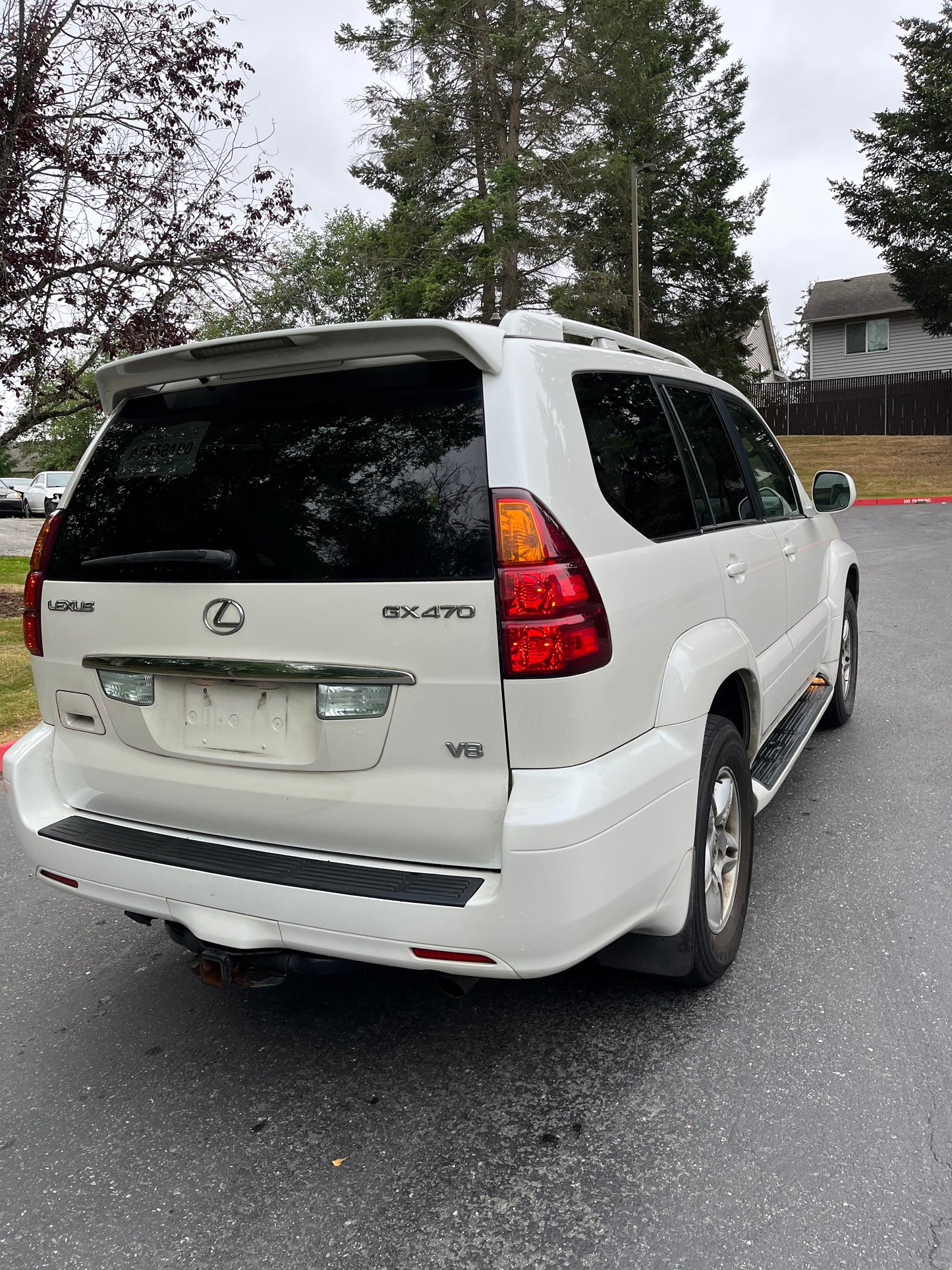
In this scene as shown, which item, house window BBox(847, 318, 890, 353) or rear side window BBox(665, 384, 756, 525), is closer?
rear side window BBox(665, 384, 756, 525)

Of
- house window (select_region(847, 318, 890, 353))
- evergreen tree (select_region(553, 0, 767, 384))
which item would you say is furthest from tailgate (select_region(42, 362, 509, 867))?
house window (select_region(847, 318, 890, 353))

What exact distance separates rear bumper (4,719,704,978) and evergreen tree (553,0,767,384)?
100 feet

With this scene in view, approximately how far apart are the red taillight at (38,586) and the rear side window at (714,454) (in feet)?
6.62

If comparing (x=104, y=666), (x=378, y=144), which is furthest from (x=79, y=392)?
(x=378, y=144)

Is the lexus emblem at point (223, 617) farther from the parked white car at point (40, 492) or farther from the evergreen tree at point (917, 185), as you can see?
the parked white car at point (40, 492)

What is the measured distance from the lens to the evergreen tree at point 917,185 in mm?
29422

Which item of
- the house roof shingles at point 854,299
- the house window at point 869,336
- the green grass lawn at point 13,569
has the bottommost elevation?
the green grass lawn at point 13,569

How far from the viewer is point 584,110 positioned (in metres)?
30.0

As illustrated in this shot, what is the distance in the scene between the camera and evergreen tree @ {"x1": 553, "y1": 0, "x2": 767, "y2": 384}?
107 ft

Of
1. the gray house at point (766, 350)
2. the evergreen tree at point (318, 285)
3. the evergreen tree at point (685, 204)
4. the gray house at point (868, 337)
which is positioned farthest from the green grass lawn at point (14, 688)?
the gray house at point (766, 350)

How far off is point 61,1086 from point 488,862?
1.47m

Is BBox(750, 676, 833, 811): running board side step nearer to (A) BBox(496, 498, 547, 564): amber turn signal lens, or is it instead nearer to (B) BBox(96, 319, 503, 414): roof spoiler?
(A) BBox(496, 498, 547, 564): amber turn signal lens

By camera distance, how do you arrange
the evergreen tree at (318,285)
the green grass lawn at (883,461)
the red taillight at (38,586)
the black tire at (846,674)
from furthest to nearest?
the green grass lawn at (883,461) → the evergreen tree at (318,285) → the black tire at (846,674) → the red taillight at (38,586)

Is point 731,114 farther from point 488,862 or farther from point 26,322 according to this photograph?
point 488,862
